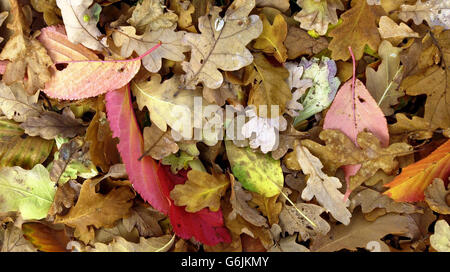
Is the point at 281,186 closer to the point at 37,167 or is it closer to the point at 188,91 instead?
the point at 188,91

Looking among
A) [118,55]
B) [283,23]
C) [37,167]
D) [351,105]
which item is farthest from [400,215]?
[37,167]

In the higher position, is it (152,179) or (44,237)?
(152,179)

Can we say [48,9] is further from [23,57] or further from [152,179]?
[152,179]

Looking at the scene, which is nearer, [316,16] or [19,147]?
[316,16]

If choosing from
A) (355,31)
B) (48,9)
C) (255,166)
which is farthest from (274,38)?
(48,9)

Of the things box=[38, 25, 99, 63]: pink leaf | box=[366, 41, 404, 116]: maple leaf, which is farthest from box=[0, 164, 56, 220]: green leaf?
box=[366, 41, 404, 116]: maple leaf

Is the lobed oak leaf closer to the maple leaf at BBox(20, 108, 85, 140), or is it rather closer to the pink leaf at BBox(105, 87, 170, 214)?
the maple leaf at BBox(20, 108, 85, 140)
